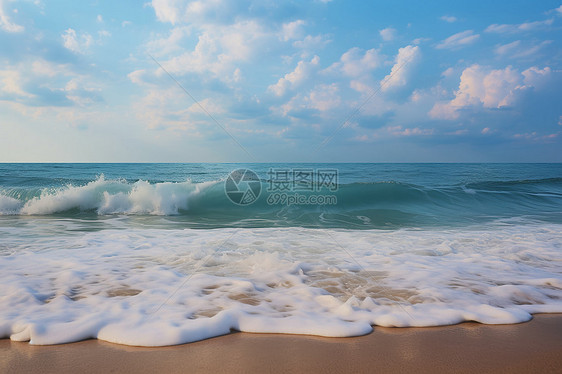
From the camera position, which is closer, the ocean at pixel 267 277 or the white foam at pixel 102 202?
the ocean at pixel 267 277

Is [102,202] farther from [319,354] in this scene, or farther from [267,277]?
[319,354]

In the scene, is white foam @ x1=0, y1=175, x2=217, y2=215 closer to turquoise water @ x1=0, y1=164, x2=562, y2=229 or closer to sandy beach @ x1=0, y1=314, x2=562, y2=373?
turquoise water @ x1=0, y1=164, x2=562, y2=229

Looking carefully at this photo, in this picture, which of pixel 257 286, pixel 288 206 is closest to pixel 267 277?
pixel 257 286

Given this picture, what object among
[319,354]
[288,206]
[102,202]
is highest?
[319,354]

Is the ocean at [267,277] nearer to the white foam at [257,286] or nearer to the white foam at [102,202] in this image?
the white foam at [257,286]

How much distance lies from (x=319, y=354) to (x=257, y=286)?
1366mm

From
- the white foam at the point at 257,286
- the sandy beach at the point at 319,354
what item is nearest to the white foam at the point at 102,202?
the white foam at the point at 257,286

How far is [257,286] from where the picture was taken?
10.8 feet

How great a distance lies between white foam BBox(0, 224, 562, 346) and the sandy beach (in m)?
0.11

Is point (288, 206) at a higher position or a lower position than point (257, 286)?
lower

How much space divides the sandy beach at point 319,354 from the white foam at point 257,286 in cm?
11

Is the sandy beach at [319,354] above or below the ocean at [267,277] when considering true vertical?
above

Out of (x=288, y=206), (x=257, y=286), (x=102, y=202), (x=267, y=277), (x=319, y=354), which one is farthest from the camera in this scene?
(x=288, y=206)

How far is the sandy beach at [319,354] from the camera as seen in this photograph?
6.14 ft
